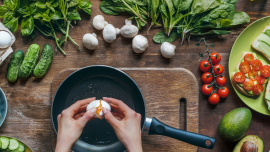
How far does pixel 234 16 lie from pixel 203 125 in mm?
655

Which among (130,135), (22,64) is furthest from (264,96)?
(22,64)

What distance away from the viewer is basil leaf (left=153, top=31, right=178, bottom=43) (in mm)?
1127

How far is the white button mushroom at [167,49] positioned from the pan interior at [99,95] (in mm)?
302

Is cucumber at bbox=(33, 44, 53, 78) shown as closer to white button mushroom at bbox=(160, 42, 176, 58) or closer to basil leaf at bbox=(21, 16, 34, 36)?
basil leaf at bbox=(21, 16, 34, 36)

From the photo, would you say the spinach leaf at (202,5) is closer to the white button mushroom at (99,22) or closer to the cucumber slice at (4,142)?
the white button mushroom at (99,22)

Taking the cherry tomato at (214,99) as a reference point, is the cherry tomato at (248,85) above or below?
above

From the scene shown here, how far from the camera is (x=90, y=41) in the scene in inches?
42.6

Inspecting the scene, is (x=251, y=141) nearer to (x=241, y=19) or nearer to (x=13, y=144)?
(x=241, y=19)

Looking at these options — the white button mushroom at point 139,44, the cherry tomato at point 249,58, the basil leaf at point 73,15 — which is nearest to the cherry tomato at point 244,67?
the cherry tomato at point 249,58

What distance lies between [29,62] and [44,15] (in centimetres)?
27

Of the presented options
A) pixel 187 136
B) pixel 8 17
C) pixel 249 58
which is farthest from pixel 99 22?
pixel 249 58

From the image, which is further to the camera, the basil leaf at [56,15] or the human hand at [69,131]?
the basil leaf at [56,15]

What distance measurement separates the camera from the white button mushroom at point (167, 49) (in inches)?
42.5

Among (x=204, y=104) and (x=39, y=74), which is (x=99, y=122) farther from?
(x=204, y=104)
